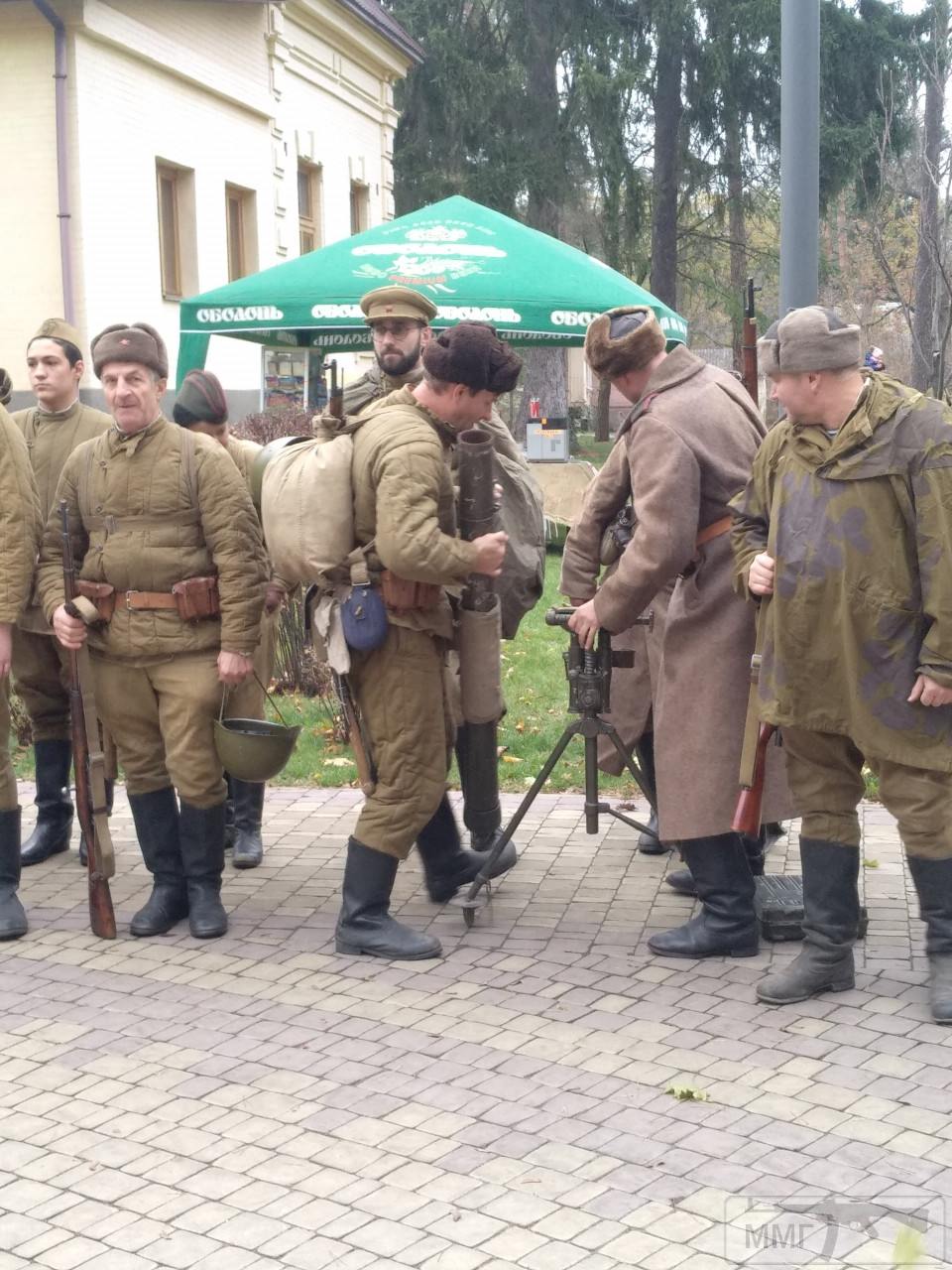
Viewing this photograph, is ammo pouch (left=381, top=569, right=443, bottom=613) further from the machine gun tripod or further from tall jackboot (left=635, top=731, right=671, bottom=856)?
tall jackboot (left=635, top=731, right=671, bottom=856)

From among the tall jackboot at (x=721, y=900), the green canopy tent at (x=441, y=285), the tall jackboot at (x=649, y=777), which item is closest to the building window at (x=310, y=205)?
the green canopy tent at (x=441, y=285)

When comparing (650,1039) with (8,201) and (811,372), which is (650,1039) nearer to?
(811,372)

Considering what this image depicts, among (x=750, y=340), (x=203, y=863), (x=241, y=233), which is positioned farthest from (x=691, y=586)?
(x=241, y=233)

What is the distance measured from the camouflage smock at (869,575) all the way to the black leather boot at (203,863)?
6.65 ft

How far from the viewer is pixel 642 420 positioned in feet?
16.7

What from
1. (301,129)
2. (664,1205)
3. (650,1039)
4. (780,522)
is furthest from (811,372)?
(301,129)

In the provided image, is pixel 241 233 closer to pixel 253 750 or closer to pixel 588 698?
pixel 253 750

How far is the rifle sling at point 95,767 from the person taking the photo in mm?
5480

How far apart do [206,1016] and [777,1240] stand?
6.66ft

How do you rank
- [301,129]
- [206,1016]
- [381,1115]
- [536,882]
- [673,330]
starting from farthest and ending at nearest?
[301,129]
[673,330]
[536,882]
[206,1016]
[381,1115]

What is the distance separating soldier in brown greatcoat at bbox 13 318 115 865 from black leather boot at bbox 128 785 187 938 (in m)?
0.47

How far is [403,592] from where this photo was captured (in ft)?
16.7

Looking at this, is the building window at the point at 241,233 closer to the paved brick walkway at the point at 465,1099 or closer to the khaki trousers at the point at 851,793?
the paved brick walkway at the point at 465,1099

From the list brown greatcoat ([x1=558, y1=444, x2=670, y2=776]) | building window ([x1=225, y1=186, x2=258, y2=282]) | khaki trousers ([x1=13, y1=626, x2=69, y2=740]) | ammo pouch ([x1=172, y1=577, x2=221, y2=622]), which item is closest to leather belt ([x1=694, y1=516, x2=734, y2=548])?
brown greatcoat ([x1=558, y1=444, x2=670, y2=776])
